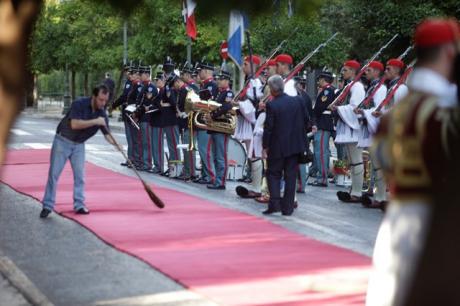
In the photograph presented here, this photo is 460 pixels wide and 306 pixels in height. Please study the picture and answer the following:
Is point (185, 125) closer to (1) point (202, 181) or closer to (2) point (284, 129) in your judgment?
(1) point (202, 181)

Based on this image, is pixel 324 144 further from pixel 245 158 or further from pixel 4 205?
pixel 4 205

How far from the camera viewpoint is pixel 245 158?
18.6 m

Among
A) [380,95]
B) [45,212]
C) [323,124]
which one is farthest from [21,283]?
[323,124]

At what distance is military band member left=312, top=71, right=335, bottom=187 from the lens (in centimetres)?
1808

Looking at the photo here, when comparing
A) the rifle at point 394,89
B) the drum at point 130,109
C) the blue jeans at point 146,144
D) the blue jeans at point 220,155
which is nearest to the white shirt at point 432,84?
the rifle at point 394,89

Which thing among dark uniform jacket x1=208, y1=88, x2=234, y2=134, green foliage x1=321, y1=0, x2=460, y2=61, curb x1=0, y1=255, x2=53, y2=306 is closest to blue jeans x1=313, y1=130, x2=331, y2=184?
dark uniform jacket x1=208, y1=88, x2=234, y2=134

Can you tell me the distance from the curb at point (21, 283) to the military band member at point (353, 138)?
6.61 metres

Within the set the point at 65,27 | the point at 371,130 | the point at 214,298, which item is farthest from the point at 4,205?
the point at 65,27

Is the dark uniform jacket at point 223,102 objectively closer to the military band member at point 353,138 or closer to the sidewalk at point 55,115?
the military band member at point 353,138

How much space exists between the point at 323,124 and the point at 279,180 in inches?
179

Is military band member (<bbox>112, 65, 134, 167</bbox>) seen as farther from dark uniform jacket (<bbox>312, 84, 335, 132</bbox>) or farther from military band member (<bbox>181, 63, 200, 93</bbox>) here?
dark uniform jacket (<bbox>312, 84, 335, 132</bbox>)

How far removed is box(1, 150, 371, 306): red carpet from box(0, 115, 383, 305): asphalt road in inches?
9.0

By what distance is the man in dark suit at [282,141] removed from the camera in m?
13.7

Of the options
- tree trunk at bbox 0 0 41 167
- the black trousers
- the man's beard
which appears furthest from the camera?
the black trousers
